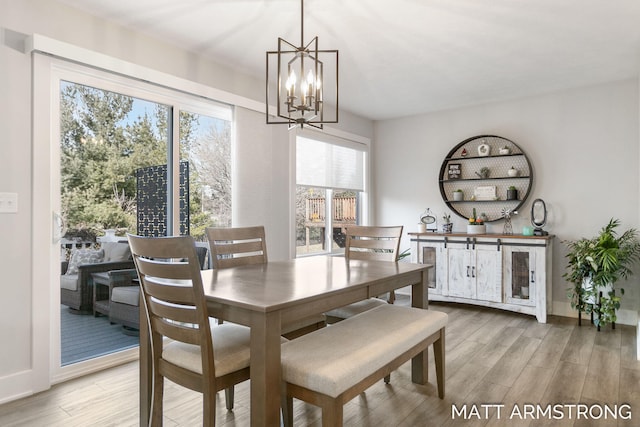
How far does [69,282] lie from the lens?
2.61 m

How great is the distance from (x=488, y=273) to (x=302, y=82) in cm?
317

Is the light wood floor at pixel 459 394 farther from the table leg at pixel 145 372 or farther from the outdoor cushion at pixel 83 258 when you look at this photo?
the outdoor cushion at pixel 83 258

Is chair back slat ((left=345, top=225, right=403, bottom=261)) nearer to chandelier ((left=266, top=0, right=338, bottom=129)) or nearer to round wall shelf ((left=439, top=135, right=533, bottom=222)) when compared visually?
chandelier ((left=266, top=0, right=338, bottom=129))

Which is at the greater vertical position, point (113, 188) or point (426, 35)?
point (426, 35)

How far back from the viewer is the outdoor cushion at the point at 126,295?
2865mm

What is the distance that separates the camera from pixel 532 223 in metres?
4.33

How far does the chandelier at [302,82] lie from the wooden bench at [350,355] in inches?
41.5

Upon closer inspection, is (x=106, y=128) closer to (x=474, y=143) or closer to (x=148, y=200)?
(x=148, y=200)

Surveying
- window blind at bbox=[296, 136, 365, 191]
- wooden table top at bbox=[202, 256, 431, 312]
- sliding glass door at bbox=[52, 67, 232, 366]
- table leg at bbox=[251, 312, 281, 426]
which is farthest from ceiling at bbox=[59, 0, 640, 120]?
table leg at bbox=[251, 312, 281, 426]

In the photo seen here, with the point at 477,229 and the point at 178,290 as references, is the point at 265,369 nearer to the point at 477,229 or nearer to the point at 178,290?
the point at 178,290

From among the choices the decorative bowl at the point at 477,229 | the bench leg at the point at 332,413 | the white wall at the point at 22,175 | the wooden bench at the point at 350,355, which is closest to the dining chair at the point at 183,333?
the wooden bench at the point at 350,355

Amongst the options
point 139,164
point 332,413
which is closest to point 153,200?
point 139,164

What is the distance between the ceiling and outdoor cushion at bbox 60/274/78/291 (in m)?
1.74

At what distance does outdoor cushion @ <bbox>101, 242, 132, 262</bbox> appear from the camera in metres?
2.78
